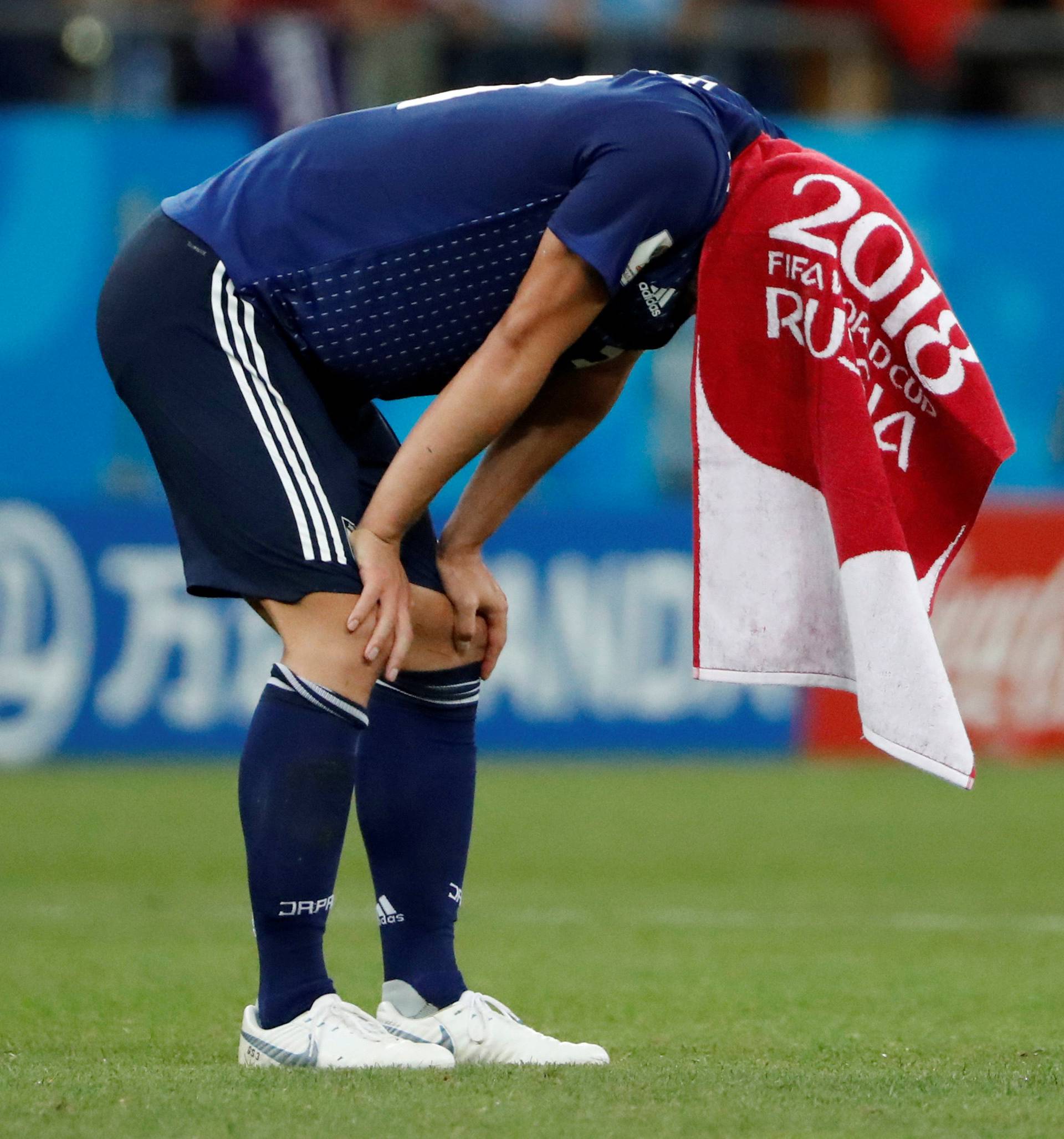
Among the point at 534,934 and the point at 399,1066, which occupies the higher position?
the point at 399,1066

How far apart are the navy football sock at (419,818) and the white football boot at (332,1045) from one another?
20cm

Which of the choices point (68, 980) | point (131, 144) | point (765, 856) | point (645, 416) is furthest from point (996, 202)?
point (68, 980)

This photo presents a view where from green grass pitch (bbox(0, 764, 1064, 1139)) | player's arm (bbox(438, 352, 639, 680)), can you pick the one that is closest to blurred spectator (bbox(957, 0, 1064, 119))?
green grass pitch (bbox(0, 764, 1064, 1139))

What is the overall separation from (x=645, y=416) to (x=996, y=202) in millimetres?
2421

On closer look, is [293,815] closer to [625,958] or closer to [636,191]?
[636,191]

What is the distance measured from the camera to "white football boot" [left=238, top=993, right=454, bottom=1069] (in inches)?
112

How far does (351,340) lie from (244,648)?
6209 millimetres

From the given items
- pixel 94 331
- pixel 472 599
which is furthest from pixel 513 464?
pixel 94 331

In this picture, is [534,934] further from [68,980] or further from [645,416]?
[645,416]

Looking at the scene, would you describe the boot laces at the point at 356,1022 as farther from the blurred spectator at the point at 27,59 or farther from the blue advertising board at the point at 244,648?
the blurred spectator at the point at 27,59

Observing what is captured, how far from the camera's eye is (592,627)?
9.32 metres

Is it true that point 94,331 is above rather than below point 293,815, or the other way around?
below

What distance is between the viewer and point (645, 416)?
1032 cm

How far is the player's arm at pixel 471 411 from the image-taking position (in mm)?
2760
